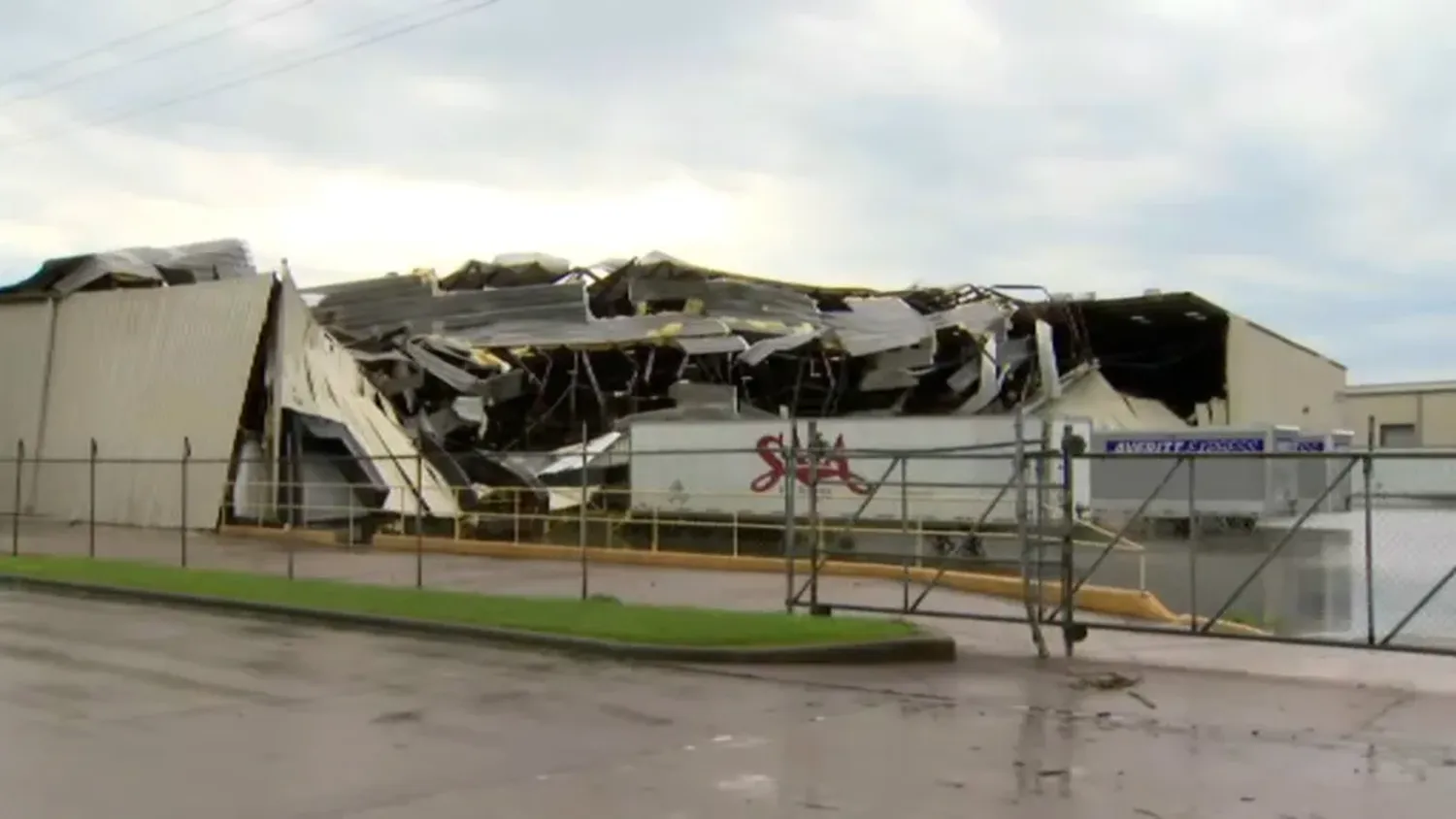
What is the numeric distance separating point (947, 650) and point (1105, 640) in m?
2.68

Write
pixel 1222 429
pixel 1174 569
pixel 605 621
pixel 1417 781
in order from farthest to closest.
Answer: pixel 1222 429 → pixel 1174 569 → pixel 605 621 → pixel 1417 781

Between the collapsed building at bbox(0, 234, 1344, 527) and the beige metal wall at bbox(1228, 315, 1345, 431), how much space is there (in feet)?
0.45

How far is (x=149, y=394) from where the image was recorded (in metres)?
37.7

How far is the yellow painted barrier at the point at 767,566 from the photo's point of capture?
1736cm

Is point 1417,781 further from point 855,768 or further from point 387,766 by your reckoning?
point 387,766

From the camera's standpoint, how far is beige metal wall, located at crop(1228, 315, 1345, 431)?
4844cm

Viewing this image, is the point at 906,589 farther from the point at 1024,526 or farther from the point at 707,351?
the point at 707,351

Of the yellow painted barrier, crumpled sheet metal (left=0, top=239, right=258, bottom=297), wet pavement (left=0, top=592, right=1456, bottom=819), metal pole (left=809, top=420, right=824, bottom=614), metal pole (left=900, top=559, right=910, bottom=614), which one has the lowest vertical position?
wet pavement (left=0, top=592, right=1456, bottom=819)

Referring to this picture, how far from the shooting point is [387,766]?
8.30 metres

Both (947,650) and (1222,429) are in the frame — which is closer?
(947,650)

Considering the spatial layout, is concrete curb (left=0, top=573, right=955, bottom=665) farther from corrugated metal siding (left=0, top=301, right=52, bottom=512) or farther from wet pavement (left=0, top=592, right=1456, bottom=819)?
corrugated metal siding (left=0, top=301, right=52, bottom=512)

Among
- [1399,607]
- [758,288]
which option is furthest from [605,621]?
[758,288]

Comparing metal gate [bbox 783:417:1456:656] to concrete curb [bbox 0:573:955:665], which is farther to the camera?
metal gate [bbox 783:417:1456:656]

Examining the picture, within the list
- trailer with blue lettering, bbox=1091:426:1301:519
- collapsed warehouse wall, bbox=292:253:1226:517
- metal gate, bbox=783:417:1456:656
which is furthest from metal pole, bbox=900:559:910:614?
collapsed warehouse wall, bbox=292:253:1226:517
